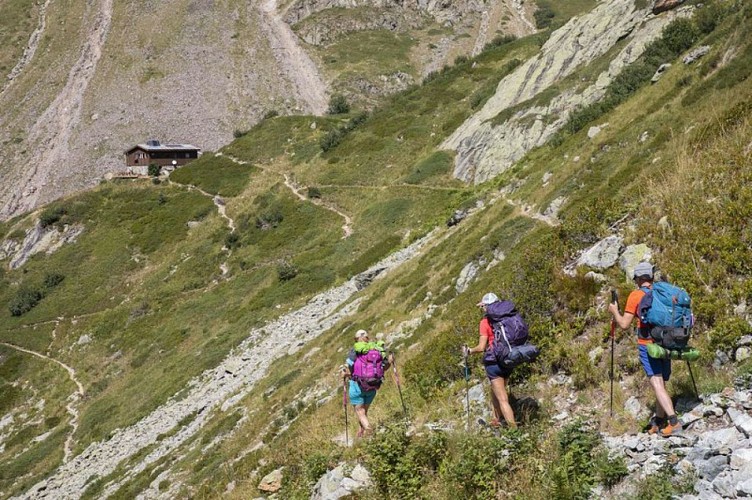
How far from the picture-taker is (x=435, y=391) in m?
13.9

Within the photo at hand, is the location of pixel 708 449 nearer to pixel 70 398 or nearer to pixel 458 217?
pixel 458 217

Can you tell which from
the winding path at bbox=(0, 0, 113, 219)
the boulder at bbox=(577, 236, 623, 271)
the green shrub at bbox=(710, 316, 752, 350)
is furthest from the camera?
the winding path at bbox=(0, 0, 113, 219)

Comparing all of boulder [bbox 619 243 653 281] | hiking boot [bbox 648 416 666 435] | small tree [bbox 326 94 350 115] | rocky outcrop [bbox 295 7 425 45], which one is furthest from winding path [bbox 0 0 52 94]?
hiking boot [bbox 648 416 666 435]

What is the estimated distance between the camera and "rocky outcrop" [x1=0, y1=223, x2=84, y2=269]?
84812 mm

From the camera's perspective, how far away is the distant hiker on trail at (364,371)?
1227cm

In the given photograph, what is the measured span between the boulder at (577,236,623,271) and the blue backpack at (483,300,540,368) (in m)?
4.31

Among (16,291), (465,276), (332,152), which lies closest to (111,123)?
(16,291)

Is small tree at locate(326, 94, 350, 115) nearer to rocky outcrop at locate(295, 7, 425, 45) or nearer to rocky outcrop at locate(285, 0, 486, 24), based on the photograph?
rocky outcrop at locate(295, 7, 425, 45)

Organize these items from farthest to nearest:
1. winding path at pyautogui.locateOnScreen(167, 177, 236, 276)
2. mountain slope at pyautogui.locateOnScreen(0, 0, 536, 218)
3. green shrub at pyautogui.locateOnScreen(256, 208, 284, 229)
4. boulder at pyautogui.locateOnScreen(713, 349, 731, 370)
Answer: mountain slope at pyautogui.locateOnScreen(0, 0, 536, 218) < green shrub at pyautogui.locateOnScreen(256, 208, 284, 229) < winding path at pyautogui.locateOnScreen(167, 177, 236, 276) < boulder at pyautogui.locateOnScreen(713, 349, 731, 370)

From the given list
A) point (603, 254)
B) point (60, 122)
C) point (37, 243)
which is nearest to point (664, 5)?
point (603, 254)

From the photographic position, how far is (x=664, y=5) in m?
42.6

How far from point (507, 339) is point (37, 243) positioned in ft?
311

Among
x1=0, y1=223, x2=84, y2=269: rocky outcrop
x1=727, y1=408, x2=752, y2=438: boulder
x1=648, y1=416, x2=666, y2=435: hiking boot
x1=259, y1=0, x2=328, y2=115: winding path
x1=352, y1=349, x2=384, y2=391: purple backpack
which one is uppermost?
x1=259, y1=0, x2=328, y2=115: winding path

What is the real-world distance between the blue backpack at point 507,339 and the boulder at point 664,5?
141ft
